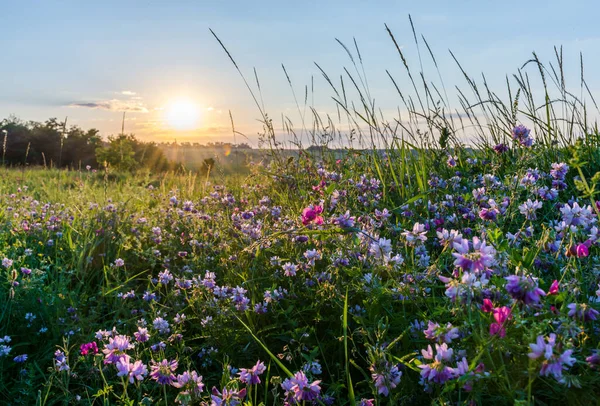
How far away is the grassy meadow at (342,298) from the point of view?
1531mm

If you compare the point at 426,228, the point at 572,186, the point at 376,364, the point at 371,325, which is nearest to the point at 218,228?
the point at 426,228

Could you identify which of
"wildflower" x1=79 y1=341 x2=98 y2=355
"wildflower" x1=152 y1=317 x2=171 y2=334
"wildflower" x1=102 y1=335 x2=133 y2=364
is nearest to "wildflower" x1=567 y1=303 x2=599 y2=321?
"wildflower" x1=102 y1=335 x2=133 y2=364

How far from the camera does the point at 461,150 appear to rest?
4.78 meters

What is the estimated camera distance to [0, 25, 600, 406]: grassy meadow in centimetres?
153

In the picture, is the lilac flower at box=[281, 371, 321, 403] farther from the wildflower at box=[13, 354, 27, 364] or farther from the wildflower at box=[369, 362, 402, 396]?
the wildflower at box=[13, 354, 27, 364]

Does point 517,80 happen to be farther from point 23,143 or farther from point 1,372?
point 23,143

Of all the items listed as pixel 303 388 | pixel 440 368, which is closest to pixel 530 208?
pixel 440 368

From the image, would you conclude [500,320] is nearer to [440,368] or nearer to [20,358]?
[440,368]

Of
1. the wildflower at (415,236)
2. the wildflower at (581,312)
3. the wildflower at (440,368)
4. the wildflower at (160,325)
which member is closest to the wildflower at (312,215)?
the wildflower at (415,236)

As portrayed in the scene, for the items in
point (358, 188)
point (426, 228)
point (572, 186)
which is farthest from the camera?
point (572, 186)

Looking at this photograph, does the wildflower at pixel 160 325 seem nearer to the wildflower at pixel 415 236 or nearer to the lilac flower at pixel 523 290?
the wildflower at pixel 415 236

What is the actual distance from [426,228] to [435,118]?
2.22m

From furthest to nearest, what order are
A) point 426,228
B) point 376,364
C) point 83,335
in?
point 426,228, point 83,335, point 376,364

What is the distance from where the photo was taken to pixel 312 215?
243 centimetres
